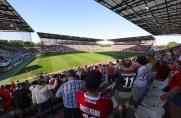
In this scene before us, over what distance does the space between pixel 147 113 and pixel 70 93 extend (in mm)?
3041

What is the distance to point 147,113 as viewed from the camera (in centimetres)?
675

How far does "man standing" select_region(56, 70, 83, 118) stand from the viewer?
4680mm

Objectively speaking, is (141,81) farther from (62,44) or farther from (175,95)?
(62,44)

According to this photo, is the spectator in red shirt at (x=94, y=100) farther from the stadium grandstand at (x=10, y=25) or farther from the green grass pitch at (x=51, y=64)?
the green grass pitch at (x=51, y=64)

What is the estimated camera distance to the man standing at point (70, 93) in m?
4.68

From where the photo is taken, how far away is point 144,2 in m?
22.2

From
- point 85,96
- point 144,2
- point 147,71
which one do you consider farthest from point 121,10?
point 85,96

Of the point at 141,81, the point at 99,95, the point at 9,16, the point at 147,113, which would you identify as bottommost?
the point at 147,113

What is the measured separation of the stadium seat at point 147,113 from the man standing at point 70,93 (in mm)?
2722

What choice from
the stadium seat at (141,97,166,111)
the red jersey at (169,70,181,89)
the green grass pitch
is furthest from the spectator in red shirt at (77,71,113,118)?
the green grass pitch

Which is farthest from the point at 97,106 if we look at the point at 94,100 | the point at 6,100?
the point at 6,100

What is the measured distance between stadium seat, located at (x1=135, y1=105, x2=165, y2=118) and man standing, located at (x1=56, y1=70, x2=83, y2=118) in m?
2.72

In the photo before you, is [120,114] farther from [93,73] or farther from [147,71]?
[93,73]

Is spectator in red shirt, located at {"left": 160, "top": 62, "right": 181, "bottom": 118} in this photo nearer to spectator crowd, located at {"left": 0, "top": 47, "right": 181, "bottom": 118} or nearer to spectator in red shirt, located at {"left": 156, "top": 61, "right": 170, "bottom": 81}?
spectator crowd, located at {"left": 0, "top": 47, "right": 181, "bottom": 118}
